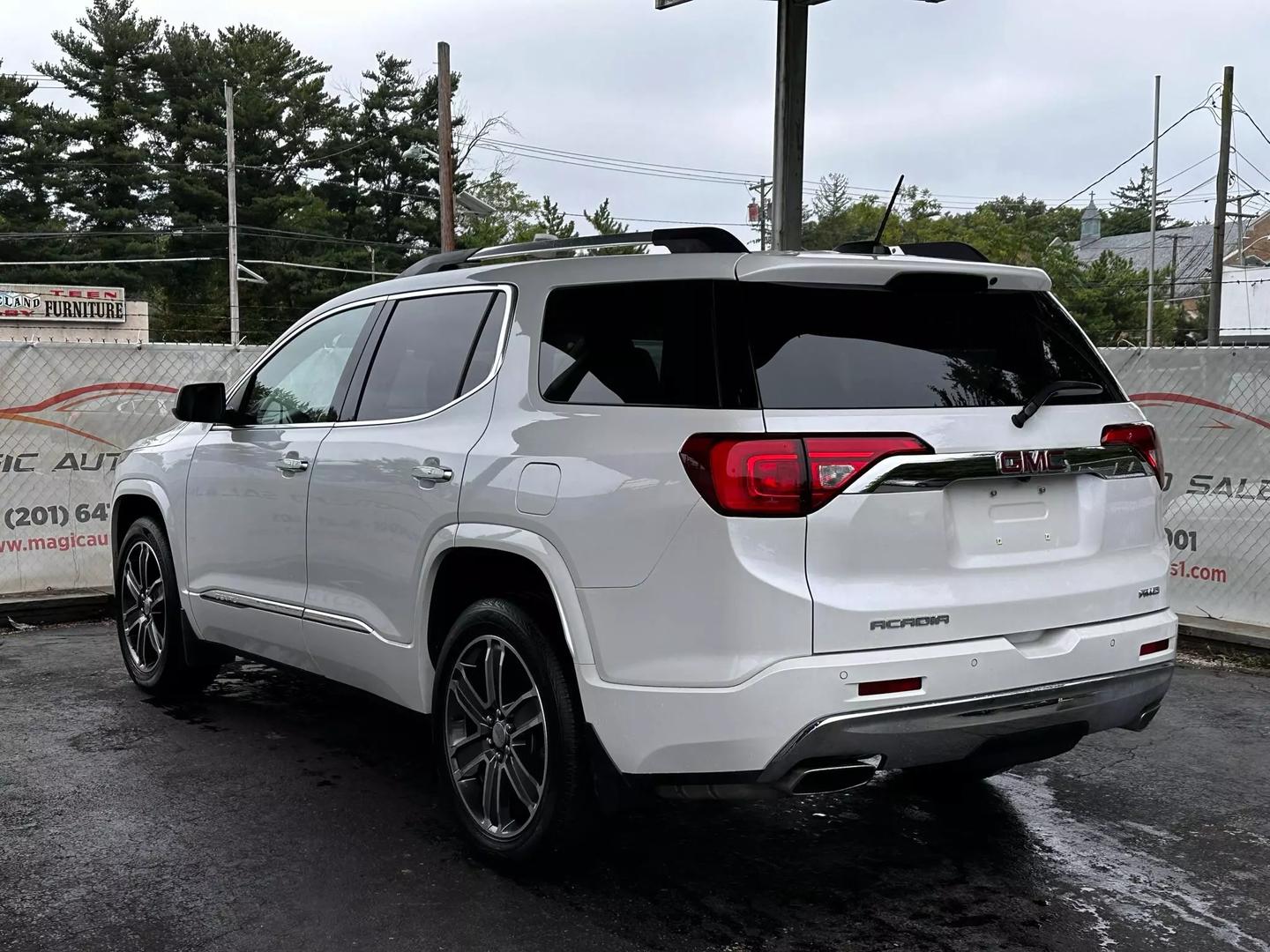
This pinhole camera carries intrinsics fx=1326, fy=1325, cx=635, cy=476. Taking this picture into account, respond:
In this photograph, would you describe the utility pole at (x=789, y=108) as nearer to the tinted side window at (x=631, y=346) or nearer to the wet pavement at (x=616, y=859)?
the wet pavement at (x=616, y=859)

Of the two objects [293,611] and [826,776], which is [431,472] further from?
[826,776]

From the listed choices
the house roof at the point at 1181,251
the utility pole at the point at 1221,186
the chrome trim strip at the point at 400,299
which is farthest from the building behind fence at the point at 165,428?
the house roof at the point at 1181,251

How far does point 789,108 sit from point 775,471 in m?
6.06

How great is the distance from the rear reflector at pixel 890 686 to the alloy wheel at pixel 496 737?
40.2 inches

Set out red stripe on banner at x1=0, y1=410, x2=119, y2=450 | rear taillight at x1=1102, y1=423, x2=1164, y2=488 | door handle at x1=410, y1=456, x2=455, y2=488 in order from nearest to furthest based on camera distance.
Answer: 1. rear taillight at x1=1102, y1=423, x2=1164, y2=488
2. door handle at x1=410, y1=456, x2=455, y2=488
3. red stripe on banner at x1=0, y1=410, x2=119, y2=450

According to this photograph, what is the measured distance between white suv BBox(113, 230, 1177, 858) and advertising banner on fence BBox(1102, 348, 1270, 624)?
13.1 ft

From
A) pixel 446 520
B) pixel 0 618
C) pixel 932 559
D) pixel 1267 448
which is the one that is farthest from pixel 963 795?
pixel 0 618

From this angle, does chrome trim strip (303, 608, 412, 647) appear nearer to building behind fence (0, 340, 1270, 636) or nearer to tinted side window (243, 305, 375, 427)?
tinted side window (243, 305, 375, 427)

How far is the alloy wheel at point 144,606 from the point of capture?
641 cm

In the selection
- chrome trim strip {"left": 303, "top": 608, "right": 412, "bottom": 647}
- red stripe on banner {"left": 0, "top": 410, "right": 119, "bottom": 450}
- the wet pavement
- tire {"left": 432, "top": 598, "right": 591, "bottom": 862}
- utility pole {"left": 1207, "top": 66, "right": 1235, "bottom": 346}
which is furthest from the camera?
utility pole {"left": 1207, "top": 66, "right": 1235, "bottom": 346}

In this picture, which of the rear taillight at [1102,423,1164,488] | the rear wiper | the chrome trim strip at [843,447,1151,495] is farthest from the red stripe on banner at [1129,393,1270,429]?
the chrome trim strip at [843,447,1151,495]

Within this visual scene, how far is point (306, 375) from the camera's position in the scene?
5.48m

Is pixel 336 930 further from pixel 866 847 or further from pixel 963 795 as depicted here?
pixel 963 795

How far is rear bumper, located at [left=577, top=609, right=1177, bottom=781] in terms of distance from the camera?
343 cm
